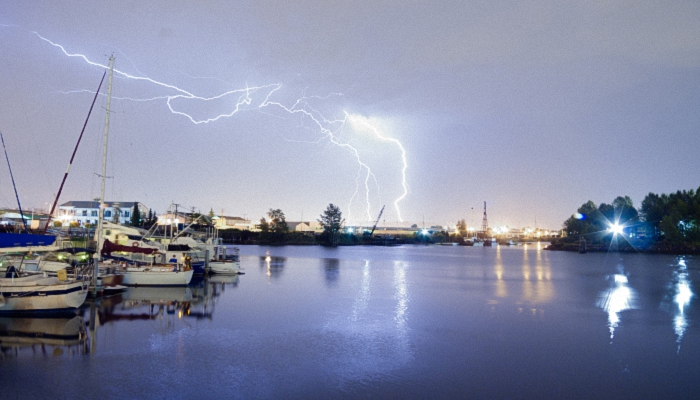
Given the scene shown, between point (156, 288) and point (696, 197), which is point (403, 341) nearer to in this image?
point (156, 288)

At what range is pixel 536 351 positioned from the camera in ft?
61.4

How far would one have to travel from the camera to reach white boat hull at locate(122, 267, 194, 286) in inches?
1340

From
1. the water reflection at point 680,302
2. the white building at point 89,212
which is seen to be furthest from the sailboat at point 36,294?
the white building at point 89,212

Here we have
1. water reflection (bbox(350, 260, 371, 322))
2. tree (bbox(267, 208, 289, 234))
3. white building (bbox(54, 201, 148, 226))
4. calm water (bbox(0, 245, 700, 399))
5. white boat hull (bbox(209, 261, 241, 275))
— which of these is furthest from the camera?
tree (bbox(267, 208, 289, 234))

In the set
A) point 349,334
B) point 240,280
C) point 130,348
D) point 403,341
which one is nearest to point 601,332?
point 403,341

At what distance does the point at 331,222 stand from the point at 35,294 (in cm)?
15906

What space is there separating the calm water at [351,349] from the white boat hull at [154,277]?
8.13ft

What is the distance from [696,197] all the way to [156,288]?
135 metres

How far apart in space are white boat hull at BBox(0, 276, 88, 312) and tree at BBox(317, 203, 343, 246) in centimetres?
15426

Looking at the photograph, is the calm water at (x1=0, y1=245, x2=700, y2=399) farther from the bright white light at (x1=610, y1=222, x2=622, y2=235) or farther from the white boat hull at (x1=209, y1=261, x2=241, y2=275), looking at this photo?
the bright white light at (x1=610, y1=222, x2=622, y2=235)

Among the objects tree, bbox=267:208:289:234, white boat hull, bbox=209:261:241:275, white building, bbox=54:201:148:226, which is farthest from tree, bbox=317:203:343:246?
white boat hull, bbox=209:261:241:275

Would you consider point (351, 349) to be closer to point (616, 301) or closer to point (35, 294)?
point (35, 294)

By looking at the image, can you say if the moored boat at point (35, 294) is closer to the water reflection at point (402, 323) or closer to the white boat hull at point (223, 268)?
the water reflection at point (402, 323)

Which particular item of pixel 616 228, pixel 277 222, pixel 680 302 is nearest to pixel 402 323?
pixel 680 302
